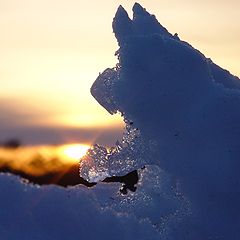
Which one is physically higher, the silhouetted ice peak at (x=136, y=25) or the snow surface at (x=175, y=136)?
the silhouetted ice peak at (x=136, y=25)

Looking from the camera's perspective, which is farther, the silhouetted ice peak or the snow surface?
the silhouetted ice peak

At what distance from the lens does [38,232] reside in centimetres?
340

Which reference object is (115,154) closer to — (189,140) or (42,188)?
(189,140)

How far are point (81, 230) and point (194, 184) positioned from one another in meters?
0.77

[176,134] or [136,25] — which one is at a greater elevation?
[136,25]

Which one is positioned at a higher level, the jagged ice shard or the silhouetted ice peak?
the silhouetted ice peak

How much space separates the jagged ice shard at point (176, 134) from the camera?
4.02 meters

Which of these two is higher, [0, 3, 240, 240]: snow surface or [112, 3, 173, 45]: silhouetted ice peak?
[112, 3, 173, 45]: silhouetted ice peak

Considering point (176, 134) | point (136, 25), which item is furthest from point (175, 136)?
point (136, 25)

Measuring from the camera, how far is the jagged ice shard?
4020 mm

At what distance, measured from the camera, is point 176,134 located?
406 centimetres

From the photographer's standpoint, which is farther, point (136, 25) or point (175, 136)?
point (136, 25)

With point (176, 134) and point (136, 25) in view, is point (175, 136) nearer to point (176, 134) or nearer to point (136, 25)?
point (176, 134)

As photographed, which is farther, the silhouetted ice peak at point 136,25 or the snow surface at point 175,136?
the silhouetted ice peak at point 136,25
